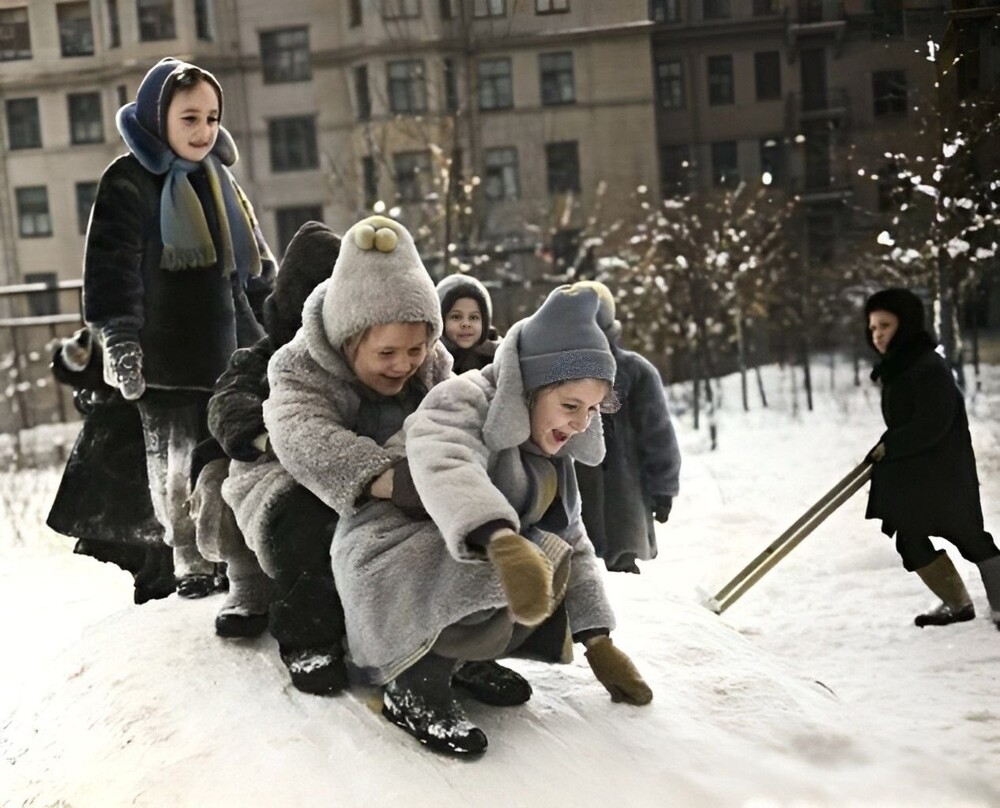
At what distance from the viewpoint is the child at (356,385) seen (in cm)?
156

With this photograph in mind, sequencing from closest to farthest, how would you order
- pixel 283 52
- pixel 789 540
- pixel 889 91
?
pixel 789 540 < pixel 889 91 < pixel 283 52

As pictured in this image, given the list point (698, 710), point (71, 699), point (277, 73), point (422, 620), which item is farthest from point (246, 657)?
point (277, 73)

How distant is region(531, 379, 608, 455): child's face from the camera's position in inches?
58.3

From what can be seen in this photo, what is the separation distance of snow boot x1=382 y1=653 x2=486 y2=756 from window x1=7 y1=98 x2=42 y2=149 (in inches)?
76.6

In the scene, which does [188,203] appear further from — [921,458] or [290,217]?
[921,458]

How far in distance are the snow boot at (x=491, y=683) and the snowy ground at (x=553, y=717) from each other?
2 centimetres

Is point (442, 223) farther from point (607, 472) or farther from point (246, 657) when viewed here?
point (246, 657)

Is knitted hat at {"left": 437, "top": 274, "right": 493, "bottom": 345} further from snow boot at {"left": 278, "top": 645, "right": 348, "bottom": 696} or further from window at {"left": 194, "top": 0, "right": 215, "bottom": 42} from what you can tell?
window at {"left": 194, "top": 0, "right": 215, "bottom": 42}

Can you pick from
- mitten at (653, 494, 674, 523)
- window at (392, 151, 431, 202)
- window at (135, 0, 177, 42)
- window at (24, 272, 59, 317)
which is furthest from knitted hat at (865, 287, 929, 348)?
window at (24, 272, 59, 317)

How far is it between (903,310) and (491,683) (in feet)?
3.59

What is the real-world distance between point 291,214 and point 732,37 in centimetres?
124

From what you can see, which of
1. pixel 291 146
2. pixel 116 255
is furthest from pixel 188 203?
pixel 291 146

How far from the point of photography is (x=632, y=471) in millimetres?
2404

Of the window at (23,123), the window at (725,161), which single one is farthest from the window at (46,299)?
the window at (725,161)
